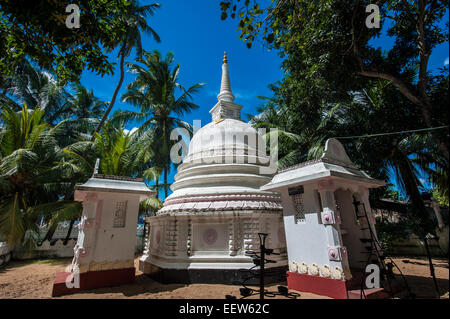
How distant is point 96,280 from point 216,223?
5.25m

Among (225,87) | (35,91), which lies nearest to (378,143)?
(225,87)

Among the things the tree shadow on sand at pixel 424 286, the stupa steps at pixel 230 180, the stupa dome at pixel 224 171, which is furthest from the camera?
the stupa steps at pixel 230 180

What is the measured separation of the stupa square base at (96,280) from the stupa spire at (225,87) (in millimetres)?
13146

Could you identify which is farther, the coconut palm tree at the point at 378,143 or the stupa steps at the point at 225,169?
the coconut palm tree at the point at 378,143

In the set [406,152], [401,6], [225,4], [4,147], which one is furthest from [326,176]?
[4,147]

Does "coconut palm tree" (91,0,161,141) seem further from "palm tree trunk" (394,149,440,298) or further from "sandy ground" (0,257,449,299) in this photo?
"palm tree trunk" (394,149,440,298)

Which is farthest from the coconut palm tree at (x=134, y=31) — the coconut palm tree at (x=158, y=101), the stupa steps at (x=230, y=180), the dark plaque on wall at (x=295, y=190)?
the dark plaque on wall at (x=295, y=190)

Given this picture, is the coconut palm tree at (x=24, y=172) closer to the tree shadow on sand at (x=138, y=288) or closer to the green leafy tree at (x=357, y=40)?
the tree shadow on sand at (x=138, y=288)

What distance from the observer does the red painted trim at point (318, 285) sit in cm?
718

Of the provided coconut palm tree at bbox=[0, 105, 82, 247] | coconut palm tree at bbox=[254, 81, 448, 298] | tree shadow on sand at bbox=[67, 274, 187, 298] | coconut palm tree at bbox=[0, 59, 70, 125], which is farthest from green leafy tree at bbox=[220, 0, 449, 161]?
coconut palm tree at bbox=[0, 59, 70, 125]

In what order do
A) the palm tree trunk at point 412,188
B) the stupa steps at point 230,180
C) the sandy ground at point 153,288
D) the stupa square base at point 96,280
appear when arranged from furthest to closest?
the palm tree trunk at point 412,188 < the stupa steps at point 230,180 < the stupa square base at point 96,280 < the sandy ground at point 153,288

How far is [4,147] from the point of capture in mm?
14273

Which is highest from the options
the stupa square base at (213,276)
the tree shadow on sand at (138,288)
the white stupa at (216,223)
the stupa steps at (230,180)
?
the stupa steps at (230,180)

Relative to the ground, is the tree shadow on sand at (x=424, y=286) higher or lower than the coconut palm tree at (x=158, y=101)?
lower
